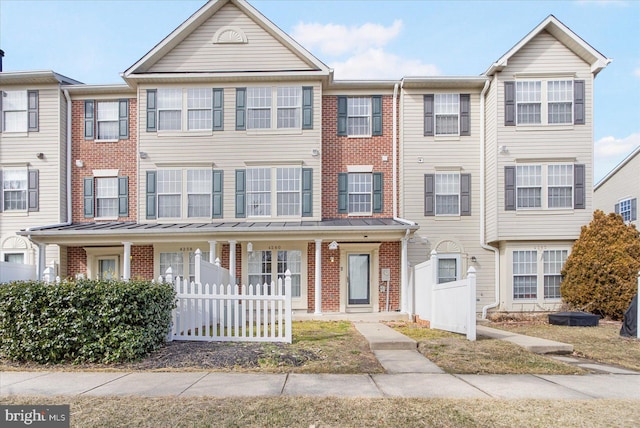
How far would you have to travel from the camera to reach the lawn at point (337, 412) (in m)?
4.56

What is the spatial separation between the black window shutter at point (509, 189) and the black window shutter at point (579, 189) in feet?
6.44

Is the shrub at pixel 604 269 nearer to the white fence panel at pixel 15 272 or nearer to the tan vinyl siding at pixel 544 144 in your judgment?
the tan vinyl siding at pixel 544 144

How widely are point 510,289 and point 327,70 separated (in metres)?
9.13

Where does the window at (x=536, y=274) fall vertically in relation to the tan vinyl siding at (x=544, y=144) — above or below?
below

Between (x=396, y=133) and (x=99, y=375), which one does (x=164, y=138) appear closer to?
(x=396, y=133)

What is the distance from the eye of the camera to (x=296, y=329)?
11539 millimetres

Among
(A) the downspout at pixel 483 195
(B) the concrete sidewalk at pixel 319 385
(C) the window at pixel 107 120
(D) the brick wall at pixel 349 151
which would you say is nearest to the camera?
(B) the concrete sidewalk at pixel 319 385

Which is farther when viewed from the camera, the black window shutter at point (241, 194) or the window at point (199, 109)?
the window at point (199, 109)

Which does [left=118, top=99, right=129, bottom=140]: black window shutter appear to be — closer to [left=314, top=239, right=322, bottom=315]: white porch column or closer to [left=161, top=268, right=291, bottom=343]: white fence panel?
[left=314, top=239, right=322, bottom=315]: white porch column

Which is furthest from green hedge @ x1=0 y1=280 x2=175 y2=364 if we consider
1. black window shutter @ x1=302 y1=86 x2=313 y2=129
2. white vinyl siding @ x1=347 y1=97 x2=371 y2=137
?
white vinyl siding @ x1=347 y1=97 x2=371 y2=137

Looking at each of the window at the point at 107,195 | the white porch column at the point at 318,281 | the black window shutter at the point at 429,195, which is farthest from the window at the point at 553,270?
the window at the point at 107,195

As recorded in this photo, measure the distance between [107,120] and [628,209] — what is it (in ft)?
68.6

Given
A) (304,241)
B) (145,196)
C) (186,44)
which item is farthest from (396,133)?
(145,196)

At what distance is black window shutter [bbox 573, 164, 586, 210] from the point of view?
15.2 m
